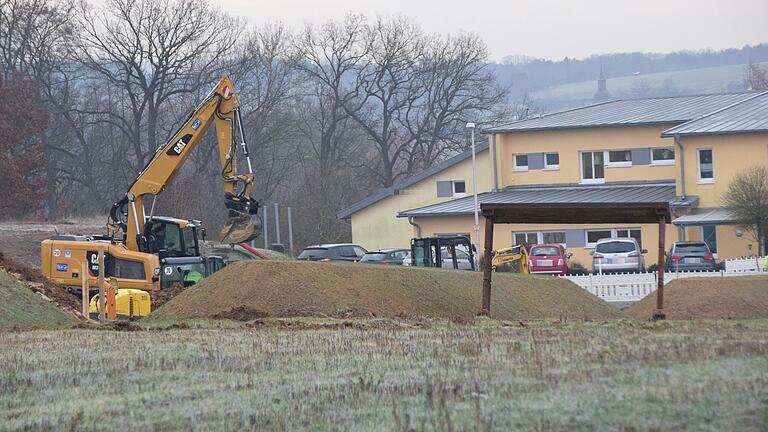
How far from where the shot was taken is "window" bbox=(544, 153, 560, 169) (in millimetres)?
61609

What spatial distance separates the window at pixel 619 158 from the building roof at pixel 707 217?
7.08 meters

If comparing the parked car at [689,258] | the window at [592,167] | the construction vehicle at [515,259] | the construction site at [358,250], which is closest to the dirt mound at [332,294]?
the construction site at [358,250]

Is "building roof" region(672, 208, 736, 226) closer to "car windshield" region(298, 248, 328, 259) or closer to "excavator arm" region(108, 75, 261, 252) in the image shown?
"car windshield" region(298, 248, 328, 259)

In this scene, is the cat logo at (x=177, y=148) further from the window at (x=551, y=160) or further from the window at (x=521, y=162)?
the window at (x=521, y=162)

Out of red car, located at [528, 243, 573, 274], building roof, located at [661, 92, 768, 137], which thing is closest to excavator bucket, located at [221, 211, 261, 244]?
red car, located at [528, 243, 573, 274]

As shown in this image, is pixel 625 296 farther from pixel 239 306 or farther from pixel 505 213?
pixel 239 306

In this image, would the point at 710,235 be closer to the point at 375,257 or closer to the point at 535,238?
the point at 535,238

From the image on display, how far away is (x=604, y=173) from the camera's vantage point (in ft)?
198

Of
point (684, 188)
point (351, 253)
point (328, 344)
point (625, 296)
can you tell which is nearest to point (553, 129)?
point (684, 188)

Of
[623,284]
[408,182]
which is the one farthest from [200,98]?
[623,284]

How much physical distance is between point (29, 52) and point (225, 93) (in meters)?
37.0

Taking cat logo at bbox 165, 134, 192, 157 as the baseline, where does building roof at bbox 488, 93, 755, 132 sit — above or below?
above

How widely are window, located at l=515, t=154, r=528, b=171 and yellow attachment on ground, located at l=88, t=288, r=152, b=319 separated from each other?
1461 inches

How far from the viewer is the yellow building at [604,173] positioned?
174ft
